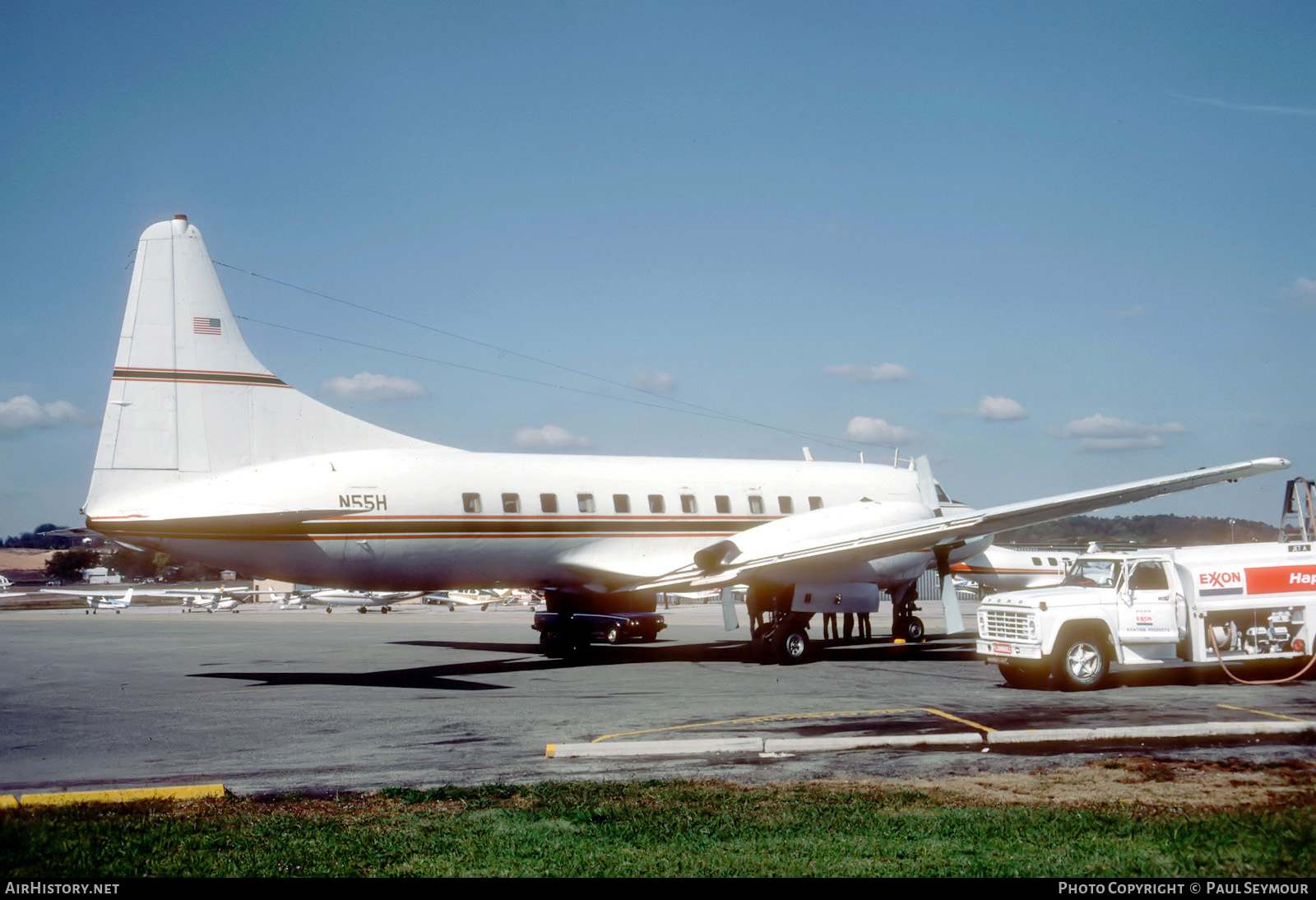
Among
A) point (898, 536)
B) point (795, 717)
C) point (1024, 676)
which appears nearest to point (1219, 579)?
point (1024, 676)

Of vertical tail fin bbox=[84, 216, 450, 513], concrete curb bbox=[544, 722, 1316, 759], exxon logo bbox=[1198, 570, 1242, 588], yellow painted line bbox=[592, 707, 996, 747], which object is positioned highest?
vertical tail fin bbox=[84, 216, 450, 513]

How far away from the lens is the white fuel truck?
52.8 ft

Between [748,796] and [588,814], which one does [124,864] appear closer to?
[588,814]

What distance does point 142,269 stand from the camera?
64.1 ft

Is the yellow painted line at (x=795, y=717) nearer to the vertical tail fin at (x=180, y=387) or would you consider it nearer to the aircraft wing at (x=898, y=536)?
the aircraft wing at (x=898, y=536)

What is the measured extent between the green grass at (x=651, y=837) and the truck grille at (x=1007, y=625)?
8.11m

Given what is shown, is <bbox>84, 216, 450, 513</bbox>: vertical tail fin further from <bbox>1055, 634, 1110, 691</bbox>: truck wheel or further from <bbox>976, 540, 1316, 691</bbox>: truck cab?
<bbox>1055, 634, 1110, 691</bbox>: truck wheel

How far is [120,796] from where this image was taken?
8.95 metres

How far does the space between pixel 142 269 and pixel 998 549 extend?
2932 cm

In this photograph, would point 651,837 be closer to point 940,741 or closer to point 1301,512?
point 940,741

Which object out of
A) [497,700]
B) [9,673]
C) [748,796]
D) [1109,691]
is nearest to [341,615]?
[9,673]

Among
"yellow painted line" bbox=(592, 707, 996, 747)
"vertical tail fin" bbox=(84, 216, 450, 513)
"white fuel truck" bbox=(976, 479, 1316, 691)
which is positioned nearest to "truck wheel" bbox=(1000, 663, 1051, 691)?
"white fuel truck" bbox=(976, 479, 1316, 691)

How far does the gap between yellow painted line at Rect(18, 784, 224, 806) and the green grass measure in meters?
0.22

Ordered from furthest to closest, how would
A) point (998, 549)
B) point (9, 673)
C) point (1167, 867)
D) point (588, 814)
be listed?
1. point (998, 549)
2. point (9, 673)
3. point (588, 814)
4. point (1167, 867)
